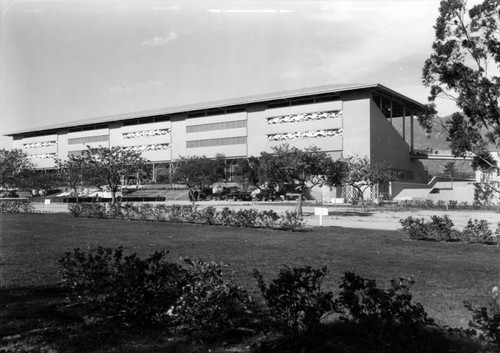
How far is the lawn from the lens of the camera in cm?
586

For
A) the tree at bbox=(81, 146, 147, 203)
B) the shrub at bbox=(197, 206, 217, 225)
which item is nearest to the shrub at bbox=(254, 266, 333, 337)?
the shrub at bbox=(197, 206, 217, 225)

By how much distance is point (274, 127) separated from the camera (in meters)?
64.8

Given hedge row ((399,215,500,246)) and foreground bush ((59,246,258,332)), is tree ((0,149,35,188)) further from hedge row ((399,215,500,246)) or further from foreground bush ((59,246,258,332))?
foreground bush ((59,246,258,332))

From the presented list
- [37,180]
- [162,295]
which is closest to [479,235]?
[162,295]

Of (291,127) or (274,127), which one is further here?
(274,127)

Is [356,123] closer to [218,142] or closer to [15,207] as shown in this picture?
[218,142]

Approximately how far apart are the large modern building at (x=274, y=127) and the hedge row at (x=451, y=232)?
43.9 meters

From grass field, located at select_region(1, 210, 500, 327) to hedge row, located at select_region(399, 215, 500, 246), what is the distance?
1.72 feet

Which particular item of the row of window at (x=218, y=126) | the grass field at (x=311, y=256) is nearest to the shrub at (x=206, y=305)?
the grass field at (x=311, y=256)

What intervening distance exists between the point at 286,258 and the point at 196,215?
10370 millimetres

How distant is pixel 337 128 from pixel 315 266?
52.7 m

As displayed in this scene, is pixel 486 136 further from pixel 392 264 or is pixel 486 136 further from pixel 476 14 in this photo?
pixel 392 264

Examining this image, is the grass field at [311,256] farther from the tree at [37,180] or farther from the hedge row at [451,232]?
the tree at [37,180]

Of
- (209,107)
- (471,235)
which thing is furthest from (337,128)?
(471,235)
